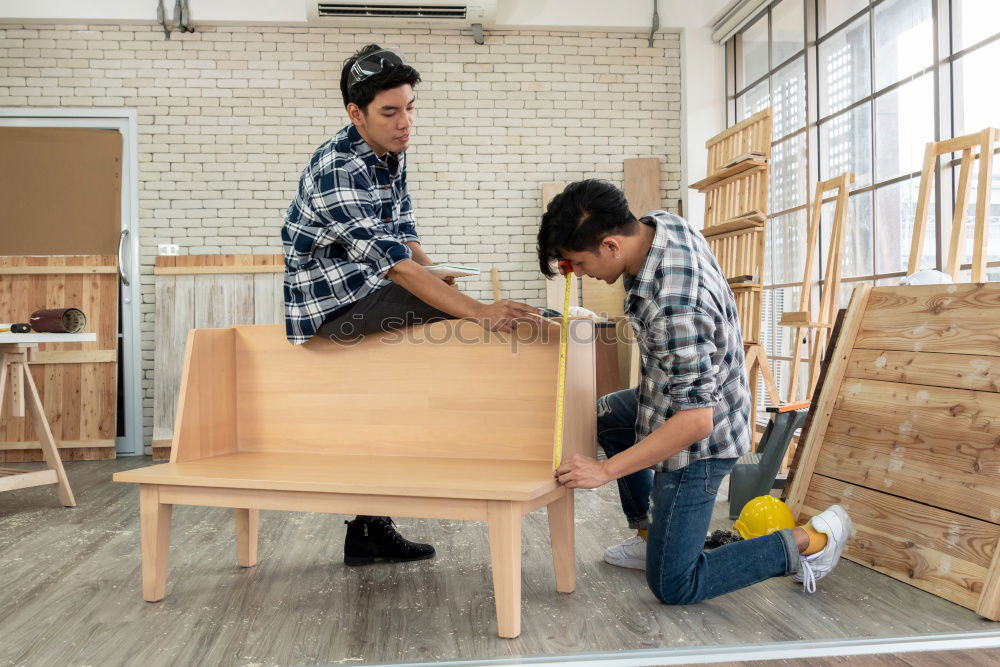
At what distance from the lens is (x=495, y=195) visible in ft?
20.9

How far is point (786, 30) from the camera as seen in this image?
5.56 meters

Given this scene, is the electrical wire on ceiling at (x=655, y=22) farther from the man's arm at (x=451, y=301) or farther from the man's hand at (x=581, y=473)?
the man's hand at (x=581, y=473)

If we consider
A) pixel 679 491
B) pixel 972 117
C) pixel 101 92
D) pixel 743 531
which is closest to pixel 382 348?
pixel 679 491

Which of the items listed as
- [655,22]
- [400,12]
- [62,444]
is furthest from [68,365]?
[655,22]

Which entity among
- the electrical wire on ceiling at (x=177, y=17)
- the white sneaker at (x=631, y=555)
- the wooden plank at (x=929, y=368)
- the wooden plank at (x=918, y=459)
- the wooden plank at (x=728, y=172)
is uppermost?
the electrical wire on ceiling at (x=177, y=17)

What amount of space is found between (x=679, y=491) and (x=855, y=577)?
2.62ft

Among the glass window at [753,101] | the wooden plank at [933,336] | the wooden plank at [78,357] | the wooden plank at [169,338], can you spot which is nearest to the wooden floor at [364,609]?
the wooden plank at [933,336]

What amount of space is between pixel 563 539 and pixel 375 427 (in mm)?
635

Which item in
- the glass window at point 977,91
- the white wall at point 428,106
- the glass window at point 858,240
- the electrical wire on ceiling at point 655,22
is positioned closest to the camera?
the glass window at point 977,91

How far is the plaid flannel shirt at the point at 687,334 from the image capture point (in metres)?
2.02

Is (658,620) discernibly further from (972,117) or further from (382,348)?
(972,117)

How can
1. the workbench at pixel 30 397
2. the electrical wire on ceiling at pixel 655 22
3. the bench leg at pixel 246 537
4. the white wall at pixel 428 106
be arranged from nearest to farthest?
the bench leg at pixel 246 537 → the workbench at pixel 30 397 → the white wall at pixel 428 106 → the electrical wire on ceiling at pixel 655 22

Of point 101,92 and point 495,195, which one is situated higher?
point 101,92

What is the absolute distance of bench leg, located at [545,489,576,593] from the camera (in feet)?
7.66
